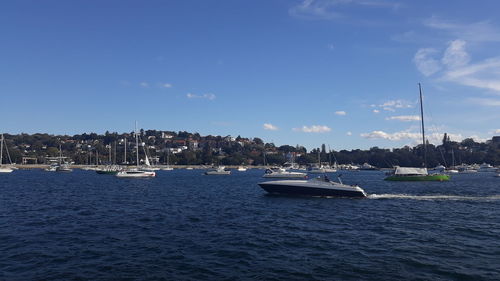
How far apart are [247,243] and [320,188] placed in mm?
25135

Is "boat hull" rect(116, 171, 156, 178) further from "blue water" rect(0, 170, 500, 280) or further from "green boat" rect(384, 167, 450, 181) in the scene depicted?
"green boat" rect(384, 167, 450, 181)

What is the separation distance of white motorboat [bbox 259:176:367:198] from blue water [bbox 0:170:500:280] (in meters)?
7.79

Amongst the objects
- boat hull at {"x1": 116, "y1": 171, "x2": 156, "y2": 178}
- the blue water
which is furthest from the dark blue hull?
boat hull at {"x1": 116, "y1": 171, "x2": 156, "y2": 178}

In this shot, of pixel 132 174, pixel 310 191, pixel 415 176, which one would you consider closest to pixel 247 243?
pixel 310 191

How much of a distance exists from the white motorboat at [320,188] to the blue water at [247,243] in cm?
779

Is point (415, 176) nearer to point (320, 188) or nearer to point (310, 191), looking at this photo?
point (320, 188)

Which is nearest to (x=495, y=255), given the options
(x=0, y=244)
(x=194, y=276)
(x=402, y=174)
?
(x=194, y=276)

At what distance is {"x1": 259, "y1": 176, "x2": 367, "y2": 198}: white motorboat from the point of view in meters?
43.4

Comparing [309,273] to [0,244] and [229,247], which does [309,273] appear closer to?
[229,247]

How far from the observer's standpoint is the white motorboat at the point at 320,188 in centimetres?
4344

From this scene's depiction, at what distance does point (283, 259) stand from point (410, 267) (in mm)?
5586

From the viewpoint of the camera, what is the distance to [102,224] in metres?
25.9

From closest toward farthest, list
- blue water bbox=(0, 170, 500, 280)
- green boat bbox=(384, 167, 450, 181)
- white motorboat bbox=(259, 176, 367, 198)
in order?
blue water bbox=(0, 170, 500, 280), white motorboat bbox=(259, 176, 367, 198), green boat bbox=(384, 167, 450, 181)

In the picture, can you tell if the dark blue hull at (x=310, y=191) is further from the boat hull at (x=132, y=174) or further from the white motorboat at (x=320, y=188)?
the boat hull at (x=132, y=174)
